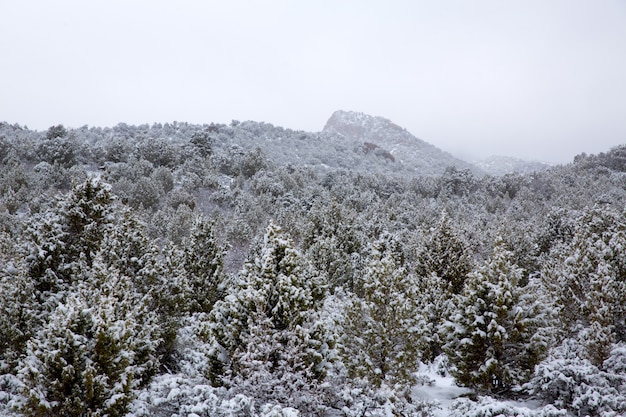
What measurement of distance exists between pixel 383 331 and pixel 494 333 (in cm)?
406

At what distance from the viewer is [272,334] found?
12359 millimetres

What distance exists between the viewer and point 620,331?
16.9 m

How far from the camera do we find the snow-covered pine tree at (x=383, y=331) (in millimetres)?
15094

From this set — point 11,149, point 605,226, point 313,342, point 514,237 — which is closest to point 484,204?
point 514,237

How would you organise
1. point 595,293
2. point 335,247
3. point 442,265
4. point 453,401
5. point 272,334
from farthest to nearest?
point 335,247 → point 442,265 → point 595,293 → point 453,401 → point 272,334

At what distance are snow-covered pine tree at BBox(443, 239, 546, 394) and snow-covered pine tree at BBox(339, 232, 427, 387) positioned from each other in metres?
1.74

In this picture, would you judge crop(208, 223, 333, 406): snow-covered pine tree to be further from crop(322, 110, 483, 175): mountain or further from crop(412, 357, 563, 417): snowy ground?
crop(322, 110, 483, 175): mountain

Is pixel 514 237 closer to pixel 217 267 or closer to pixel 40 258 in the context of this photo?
pixel 217 267

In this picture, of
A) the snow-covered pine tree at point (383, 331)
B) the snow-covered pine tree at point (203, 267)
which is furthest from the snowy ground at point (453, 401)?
the snow-covered pine tree at point (203, 267)

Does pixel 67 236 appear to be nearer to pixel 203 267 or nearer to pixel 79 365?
pixel 203 267

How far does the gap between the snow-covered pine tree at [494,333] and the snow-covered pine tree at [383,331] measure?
5.71 feet

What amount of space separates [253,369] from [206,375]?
2895mm

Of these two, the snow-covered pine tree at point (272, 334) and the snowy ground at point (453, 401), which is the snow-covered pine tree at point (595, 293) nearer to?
the snowy ground at point (453, 401)

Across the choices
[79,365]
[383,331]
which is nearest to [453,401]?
[383,331]
